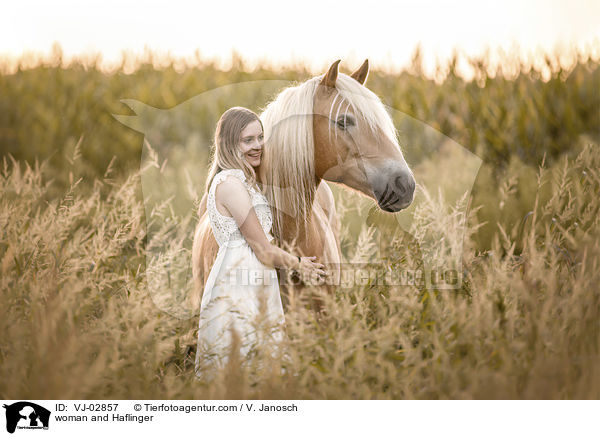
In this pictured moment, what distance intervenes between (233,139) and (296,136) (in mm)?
318

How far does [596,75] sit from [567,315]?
428 cm

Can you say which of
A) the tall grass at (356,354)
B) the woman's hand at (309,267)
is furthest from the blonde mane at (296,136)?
the tall grass at (356,354)

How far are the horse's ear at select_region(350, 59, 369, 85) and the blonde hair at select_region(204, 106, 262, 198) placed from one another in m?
0.59

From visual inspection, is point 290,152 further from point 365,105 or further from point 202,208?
point 202,208

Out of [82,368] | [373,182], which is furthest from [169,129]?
[82,368]

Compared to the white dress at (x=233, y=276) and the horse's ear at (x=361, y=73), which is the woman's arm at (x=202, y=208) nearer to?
the white dress at (x=233, y=276)

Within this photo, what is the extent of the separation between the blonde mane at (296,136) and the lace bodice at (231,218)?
0.05 m

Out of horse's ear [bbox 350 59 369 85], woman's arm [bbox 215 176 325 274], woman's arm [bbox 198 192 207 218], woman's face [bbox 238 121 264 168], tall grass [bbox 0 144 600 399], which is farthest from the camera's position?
woman's arm [bbox 198 192 207 218]

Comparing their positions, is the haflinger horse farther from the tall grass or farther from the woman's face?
the tall grass

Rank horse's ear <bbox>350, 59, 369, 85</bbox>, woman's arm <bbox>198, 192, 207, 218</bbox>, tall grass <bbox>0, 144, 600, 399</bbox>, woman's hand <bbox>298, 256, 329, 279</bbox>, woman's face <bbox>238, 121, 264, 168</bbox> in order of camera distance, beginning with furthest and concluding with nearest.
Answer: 1. woman's arm <bbox>198, 192, 207, 218</bbox>
2. horse's ear <bbox>350, 59, 369, 85</bbox>
3. woman's face <bbox>238, 121, 264, 168</bbox>
4. woman's hand <bbox>298, 256, 329, 279</bbox>
5. tall grass <bbox>0, 144, 600, 399</bbox>

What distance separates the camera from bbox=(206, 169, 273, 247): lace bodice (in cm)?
256
